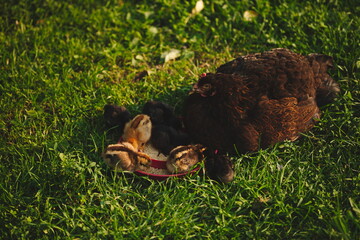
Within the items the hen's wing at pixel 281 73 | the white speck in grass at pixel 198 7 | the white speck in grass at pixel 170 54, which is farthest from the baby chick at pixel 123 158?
the white speck in grass at pixel 198 7

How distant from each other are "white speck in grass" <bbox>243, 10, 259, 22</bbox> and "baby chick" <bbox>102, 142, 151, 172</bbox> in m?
2.68

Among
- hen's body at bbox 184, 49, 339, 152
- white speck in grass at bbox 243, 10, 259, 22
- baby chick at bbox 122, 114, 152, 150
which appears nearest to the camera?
hen's body at bbox 184, 49, 339, 152

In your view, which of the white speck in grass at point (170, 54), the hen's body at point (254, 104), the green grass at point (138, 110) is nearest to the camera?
the green grass at point (138, 110)

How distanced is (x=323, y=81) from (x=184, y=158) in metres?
1.71

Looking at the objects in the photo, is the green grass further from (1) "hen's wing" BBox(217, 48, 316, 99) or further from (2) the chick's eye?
(2) the chick's eye

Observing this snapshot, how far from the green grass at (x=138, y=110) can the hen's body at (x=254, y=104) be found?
10.7 inches

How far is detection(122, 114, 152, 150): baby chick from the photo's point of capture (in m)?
3.37

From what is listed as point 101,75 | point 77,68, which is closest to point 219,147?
point 101,75

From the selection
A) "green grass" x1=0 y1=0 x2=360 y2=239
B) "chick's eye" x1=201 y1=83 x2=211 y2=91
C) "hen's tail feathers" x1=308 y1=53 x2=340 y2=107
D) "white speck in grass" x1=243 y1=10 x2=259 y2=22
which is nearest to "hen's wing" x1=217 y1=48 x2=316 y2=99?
"hen's tail feathers" x1=308 y1=53 x2=340 y2=107

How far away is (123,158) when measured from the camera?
3.09 meters

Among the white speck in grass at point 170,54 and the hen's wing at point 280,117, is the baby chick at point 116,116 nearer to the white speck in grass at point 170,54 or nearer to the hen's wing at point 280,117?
the white speck in grass at point 170,54

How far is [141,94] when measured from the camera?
405 centimetres

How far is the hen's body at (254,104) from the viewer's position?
309cm

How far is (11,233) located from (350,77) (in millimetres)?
3881
